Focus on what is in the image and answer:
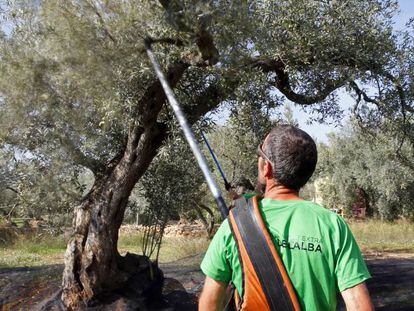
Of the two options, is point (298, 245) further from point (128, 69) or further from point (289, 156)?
point (128, 69)

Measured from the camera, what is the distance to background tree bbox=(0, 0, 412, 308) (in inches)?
269

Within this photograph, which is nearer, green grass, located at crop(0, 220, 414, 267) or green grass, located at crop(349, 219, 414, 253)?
green grass, located at crop(0, 220, 414, 267)

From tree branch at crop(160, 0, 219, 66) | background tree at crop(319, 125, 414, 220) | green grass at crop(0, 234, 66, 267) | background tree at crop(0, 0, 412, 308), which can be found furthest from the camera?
background tree at crop(319, 125, 414, 220)

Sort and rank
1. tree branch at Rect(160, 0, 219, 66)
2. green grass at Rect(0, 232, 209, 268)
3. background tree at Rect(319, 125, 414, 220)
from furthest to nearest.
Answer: background tree at Rect(319, 125, 414, 220)
green grass at Rect(0, 232, 209, 268)
tree branch at Rect(160, 0, 219, 66)

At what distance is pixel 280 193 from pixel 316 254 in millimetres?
285

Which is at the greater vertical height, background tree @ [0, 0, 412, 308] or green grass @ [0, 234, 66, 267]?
background tree @ [0, 0, 412, 308]

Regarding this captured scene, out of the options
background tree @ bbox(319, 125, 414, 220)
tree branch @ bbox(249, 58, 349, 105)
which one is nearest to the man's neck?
tree branch @ bbox(249, 58, 349, 105)

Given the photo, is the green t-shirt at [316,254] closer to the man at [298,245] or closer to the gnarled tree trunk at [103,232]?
the man at [298,245]

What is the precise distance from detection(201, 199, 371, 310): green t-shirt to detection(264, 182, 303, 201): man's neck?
0.08 m

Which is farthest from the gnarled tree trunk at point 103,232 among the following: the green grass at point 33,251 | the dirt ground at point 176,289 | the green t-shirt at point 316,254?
the green grass at point 33,251

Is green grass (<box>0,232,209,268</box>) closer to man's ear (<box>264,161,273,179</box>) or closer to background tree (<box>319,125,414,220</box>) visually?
background tree (<box>319,125,414,220</box>)

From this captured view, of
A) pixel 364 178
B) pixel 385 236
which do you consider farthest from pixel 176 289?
pixel 364 178

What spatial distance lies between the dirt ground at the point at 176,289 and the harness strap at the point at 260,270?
6120 mm

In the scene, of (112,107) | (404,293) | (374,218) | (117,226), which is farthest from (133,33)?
(374,218)
